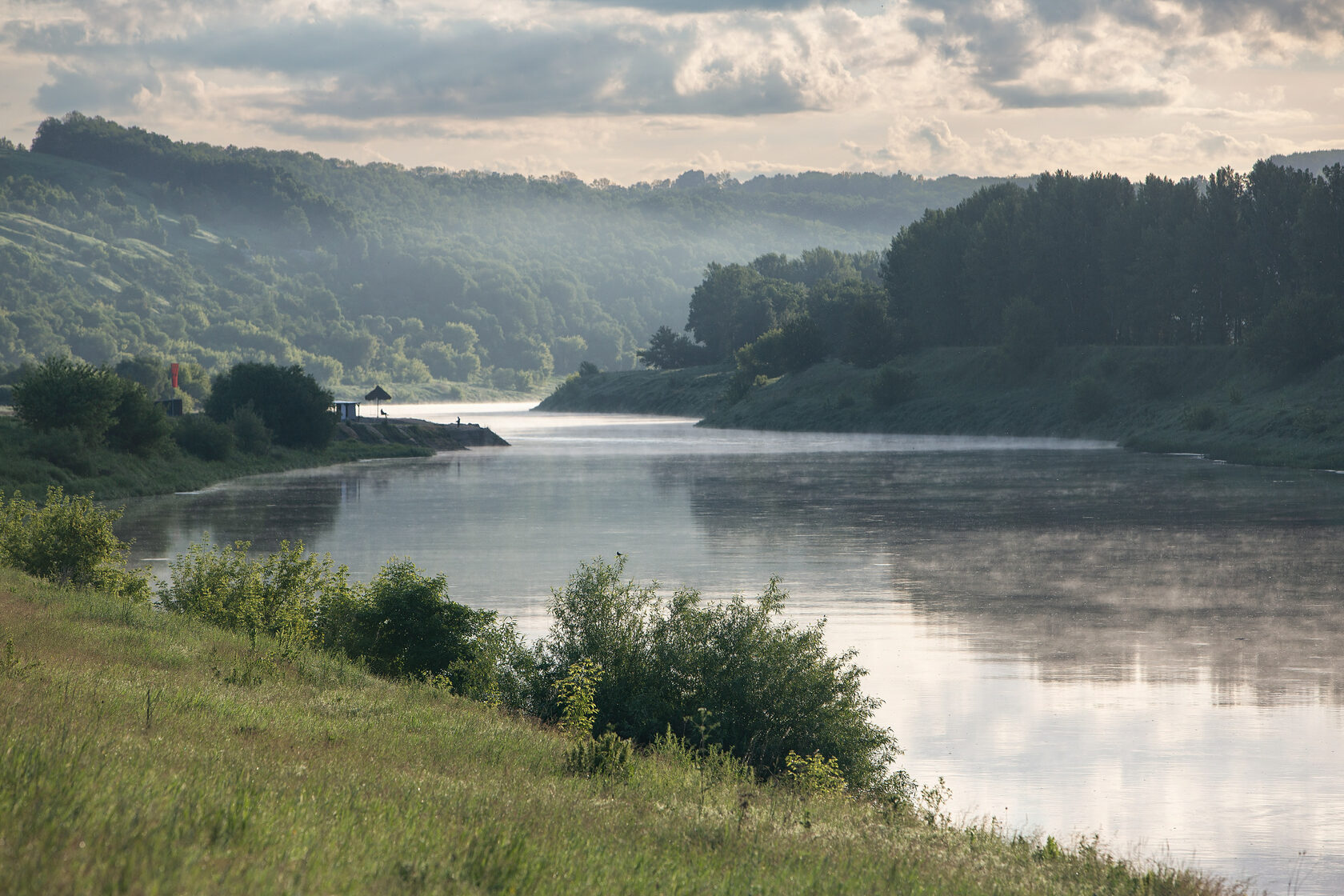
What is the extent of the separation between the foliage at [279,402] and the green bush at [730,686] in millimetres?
77709

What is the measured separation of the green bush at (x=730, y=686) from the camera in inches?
713

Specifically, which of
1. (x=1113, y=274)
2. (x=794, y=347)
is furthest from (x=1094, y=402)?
(x=794, y=347)

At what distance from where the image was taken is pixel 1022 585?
35656 mm

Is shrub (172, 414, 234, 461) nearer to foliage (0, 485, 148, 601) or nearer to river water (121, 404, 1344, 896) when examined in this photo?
river water (121, 404, 1344, 896)

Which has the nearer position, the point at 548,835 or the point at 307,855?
the point at 307,855

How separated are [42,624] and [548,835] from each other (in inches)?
520

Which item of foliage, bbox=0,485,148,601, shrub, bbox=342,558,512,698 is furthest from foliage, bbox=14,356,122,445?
shrub, bbox=342,558,512,698

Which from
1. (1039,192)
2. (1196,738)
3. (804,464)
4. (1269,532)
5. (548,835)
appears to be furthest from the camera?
(1039,192)

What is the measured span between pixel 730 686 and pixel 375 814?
947cm

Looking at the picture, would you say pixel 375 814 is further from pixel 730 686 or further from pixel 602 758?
pixel 730 686

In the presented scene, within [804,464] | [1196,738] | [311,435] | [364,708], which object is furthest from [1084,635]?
[311,435]

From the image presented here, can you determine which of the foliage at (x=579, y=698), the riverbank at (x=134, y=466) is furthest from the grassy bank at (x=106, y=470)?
the foliage at (x=579, y=698)

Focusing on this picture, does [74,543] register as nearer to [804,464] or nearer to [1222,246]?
[804,464]

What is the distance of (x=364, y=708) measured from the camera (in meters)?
16.9
